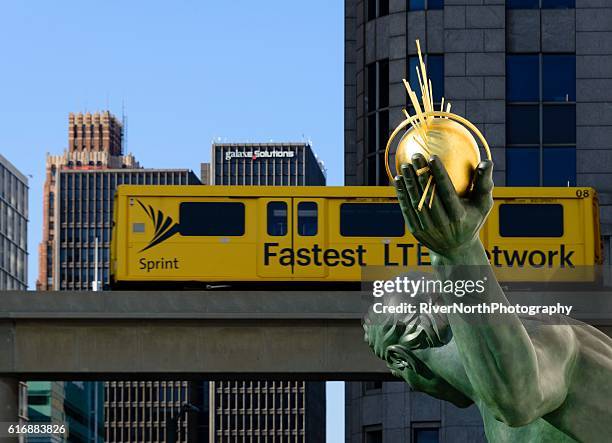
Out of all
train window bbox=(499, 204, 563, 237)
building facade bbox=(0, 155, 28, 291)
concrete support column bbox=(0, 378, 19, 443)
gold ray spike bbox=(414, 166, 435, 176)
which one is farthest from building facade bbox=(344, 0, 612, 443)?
building facade bbox=(0, 155, 28, 291)

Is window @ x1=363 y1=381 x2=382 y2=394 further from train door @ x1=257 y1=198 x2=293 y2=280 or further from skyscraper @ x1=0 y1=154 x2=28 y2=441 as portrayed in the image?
skyscraper @ x1=0 y1=154 x2=28 y2=441

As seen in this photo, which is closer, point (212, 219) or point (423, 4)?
point (212, 219)

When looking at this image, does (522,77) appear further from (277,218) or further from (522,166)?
(277,218)

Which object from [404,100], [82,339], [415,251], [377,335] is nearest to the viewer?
[377,335]

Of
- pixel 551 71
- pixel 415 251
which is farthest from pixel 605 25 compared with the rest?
pixel 415 251

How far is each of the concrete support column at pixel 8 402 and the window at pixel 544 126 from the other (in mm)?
22557

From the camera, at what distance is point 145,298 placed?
39469 millimetres

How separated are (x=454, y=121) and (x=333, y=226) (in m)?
37.7

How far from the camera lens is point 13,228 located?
169 metres

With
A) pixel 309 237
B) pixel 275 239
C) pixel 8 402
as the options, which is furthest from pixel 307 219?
pixel 8 402

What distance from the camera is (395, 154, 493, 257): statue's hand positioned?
6379 mm

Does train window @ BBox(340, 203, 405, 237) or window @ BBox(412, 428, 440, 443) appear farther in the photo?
window @ BBox(412, 428, 440, 443)

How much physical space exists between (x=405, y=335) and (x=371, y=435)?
1948 inches

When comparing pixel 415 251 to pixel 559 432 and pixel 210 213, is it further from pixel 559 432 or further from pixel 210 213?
pixel 559 432
